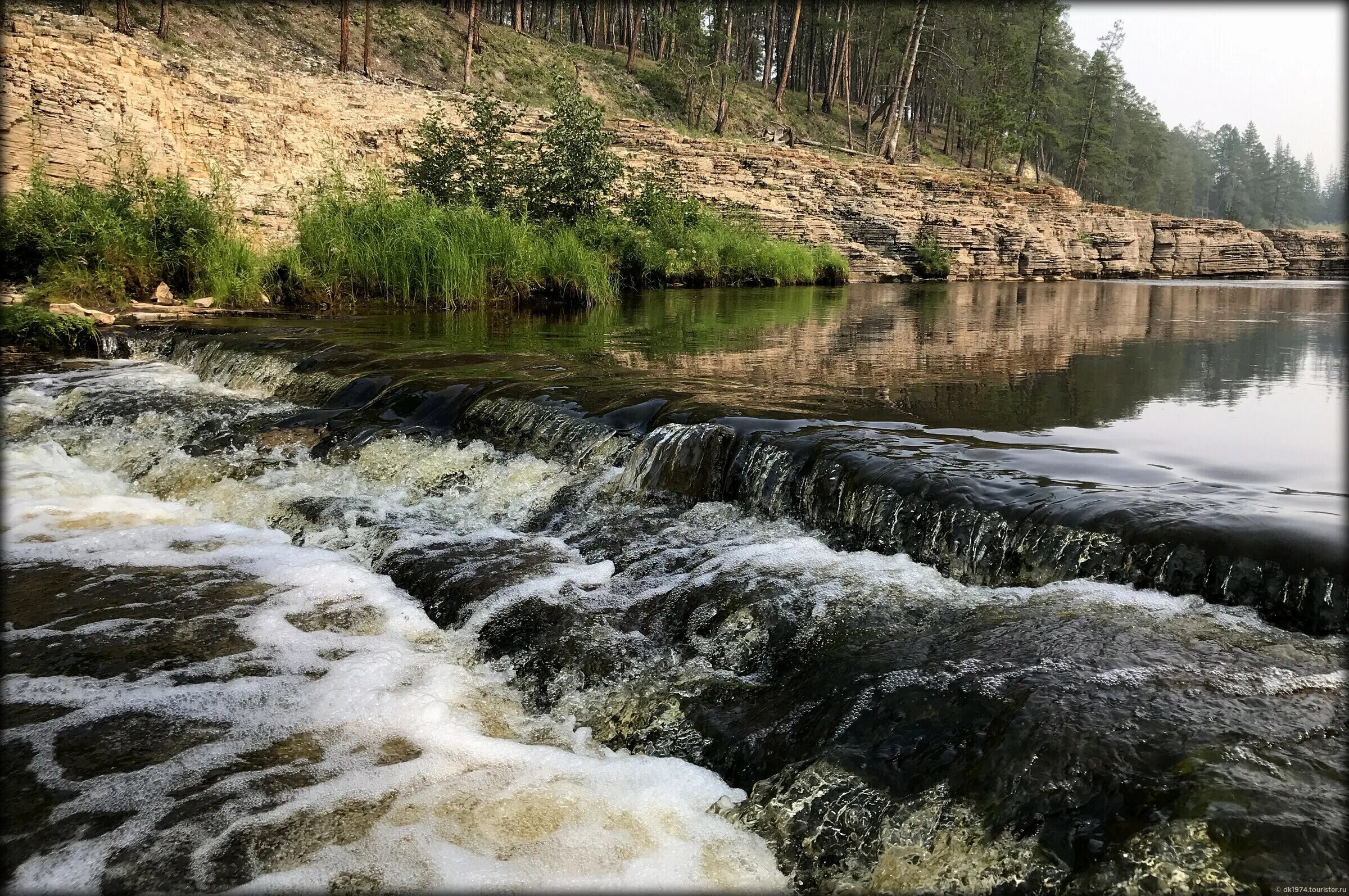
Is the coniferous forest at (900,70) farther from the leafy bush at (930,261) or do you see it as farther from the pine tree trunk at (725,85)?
the leafy bush at (930,261)

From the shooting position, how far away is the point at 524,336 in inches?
382

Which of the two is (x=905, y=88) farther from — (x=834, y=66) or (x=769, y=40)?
(x=834, y=66)

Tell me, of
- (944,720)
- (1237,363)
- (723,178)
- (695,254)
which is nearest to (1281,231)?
(723,178)

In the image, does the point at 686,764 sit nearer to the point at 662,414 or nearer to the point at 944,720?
the point at 944,720

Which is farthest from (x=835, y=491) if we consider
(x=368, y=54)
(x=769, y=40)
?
(x=769, y=40)

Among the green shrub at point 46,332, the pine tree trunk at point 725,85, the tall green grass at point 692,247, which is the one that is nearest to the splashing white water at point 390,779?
the green shrub at point 46,332

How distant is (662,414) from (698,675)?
2667 millimetres

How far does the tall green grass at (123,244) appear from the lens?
10.0m

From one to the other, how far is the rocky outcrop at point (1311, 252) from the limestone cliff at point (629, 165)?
70mm

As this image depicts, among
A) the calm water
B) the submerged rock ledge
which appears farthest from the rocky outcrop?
the submerged rock ledge

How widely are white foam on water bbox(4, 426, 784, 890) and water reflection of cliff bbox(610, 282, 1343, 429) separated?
→ 10.7 ft

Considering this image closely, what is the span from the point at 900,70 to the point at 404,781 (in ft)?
158

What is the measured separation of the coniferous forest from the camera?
37.3 m

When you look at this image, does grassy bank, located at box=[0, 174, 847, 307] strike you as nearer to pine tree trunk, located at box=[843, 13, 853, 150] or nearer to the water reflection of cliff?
the water reflection of cliff
